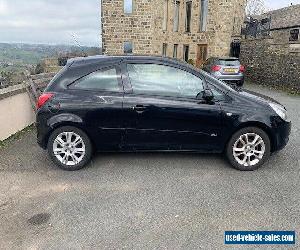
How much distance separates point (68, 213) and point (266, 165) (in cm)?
323

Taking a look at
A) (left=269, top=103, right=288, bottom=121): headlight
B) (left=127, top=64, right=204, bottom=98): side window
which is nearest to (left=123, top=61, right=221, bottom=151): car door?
(left=127, top=64, right=204, bottom=98): side window

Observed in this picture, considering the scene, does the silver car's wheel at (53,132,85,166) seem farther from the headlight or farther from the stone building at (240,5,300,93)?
the stone building at (240,5,300,93)

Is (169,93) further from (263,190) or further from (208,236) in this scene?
(208,236)

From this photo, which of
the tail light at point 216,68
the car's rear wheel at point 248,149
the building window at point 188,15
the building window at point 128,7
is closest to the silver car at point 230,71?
the tail light at point 216,68

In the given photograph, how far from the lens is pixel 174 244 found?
3.03m

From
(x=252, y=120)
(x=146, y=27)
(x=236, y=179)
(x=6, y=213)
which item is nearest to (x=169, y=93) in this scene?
(x=252, y=120)

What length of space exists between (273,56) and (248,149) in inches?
477

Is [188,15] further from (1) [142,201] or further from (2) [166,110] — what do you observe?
(1) [142,201]

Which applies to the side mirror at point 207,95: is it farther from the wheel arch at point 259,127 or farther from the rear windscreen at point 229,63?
the rear windscreen at point 229,63

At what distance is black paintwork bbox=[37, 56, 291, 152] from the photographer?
180 inches

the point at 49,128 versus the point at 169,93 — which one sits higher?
the point at 169,93

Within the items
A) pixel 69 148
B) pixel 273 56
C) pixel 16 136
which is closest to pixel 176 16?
pixel 273 56

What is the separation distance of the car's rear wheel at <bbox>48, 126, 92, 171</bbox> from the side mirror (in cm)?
191

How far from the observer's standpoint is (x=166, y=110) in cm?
457
